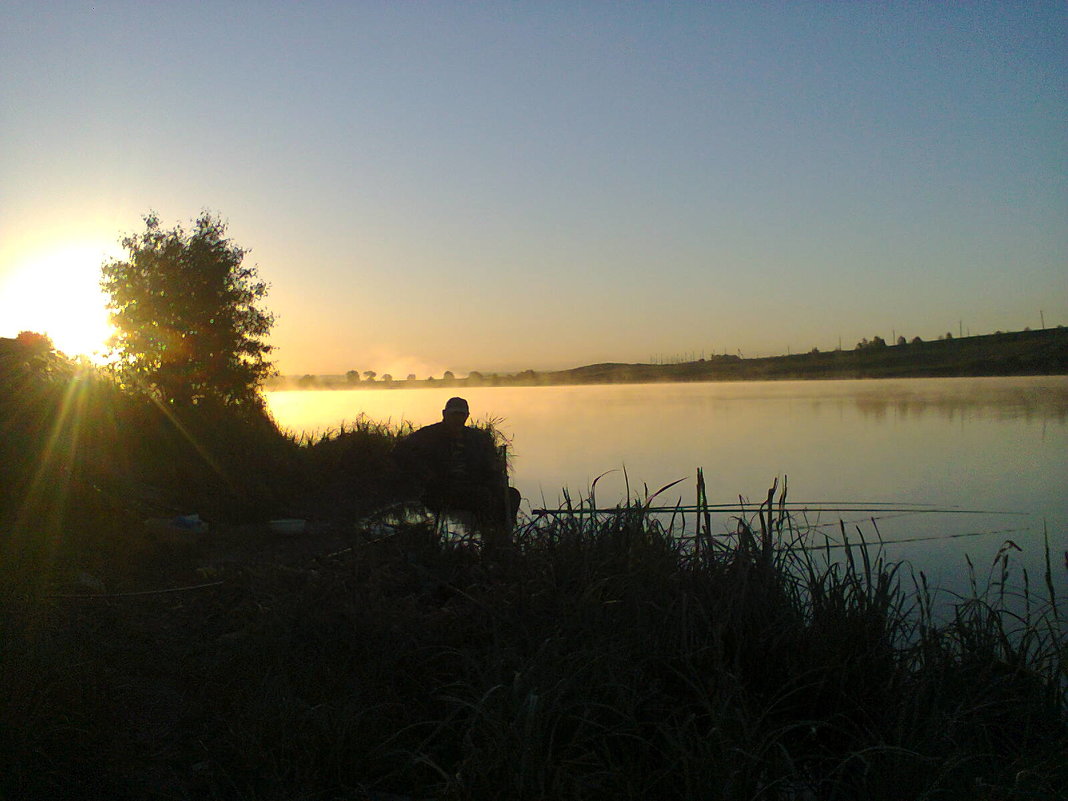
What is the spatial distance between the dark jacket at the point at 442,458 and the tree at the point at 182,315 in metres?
12.0

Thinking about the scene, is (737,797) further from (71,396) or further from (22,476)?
(71,396)

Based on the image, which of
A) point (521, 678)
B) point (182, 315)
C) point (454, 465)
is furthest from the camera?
point (182, 315)

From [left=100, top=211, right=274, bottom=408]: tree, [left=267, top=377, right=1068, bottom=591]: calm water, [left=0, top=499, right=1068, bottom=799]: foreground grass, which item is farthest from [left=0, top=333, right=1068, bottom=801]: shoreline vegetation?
[left=100, top=211, right=274, bottom=408]: tree

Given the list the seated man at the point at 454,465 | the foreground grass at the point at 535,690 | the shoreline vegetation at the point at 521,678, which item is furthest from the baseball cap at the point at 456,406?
the foreground grass at the point at 535,690

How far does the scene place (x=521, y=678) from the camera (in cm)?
328

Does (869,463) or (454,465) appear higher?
(454,465)

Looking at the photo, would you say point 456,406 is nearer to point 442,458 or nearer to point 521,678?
point 442,458

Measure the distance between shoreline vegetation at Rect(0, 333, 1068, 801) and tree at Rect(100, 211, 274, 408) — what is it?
13.5 meters

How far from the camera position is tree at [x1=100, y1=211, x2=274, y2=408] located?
19062mm

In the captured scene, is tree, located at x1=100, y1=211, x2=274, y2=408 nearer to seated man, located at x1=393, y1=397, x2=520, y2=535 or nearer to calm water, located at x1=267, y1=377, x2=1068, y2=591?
calm water, located at x1=267, y1=377, x2=1068, y2=591

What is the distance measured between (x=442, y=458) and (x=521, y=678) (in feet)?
17.4

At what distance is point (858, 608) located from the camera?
4.22 m

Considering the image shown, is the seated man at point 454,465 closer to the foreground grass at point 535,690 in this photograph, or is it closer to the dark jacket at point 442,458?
the dark jacket at point 442,458

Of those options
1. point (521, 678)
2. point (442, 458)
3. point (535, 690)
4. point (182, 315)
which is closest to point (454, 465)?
point (442, 458)
